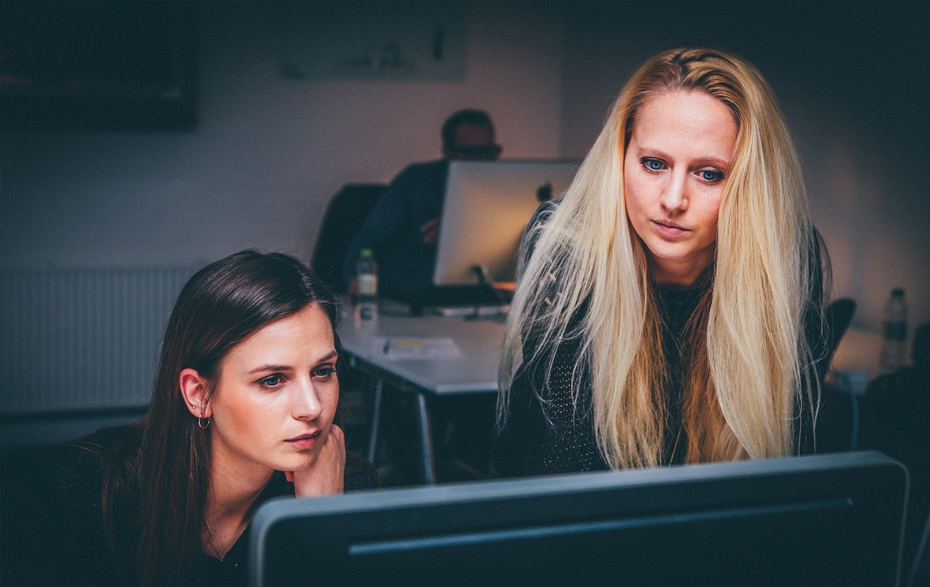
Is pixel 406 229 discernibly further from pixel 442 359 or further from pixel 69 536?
pixel 69 536

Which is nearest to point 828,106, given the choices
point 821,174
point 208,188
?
point 821,174

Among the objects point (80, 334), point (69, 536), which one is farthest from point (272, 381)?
point (80, 334)

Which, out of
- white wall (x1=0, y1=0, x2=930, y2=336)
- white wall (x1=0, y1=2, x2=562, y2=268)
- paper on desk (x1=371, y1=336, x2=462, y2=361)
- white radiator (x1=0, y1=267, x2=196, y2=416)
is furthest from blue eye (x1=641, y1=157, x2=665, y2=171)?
white wall (x1=0, y1=2, x2=562, y2=268)

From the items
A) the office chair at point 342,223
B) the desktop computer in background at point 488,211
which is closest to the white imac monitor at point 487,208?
the desktop computer in background at point 488,211

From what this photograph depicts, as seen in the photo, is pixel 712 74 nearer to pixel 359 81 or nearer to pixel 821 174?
pixel 821 174

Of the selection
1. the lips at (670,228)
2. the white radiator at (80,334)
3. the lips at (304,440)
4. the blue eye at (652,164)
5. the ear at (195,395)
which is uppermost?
the blue eye at (652,164)

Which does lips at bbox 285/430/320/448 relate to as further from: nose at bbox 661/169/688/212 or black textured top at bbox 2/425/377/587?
nose at bbox 661/169/688/212

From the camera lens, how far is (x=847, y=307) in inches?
81.7

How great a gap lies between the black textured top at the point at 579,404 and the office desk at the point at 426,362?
82 centimetres

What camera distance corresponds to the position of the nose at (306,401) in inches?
37.7

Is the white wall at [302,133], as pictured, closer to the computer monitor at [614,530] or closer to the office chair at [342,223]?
the office chair at [342,223]

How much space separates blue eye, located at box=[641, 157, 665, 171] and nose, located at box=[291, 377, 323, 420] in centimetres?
49

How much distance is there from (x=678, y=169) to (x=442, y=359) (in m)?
1.36

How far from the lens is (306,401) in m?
0.98
